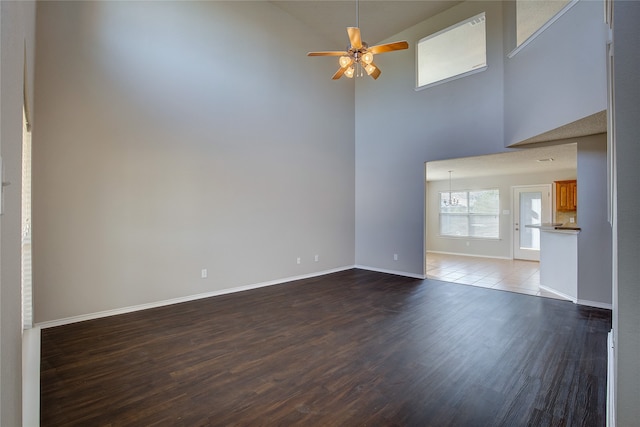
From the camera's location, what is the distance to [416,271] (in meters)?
5.82

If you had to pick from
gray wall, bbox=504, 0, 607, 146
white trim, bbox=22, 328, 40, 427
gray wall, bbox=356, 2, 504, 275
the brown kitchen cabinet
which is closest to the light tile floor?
gray wall, bbox=356, 2, 504, 275

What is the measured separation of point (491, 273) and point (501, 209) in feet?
10.1

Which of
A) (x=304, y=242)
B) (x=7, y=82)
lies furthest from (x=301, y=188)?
(x=7, y=82)

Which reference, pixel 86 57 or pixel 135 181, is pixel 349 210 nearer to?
pixel 135 181

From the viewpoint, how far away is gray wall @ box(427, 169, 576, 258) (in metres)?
7.98

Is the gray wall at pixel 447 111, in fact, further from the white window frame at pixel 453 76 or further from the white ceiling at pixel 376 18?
the white ceiling at pixel 376 18

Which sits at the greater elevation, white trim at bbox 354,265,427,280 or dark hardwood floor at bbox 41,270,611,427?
white trim at bbox 354,265,427,280

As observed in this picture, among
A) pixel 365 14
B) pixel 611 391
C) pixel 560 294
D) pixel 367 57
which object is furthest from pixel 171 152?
pixel 560 294

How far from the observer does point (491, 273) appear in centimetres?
634

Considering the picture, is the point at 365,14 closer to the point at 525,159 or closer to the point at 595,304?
the point at 525,159

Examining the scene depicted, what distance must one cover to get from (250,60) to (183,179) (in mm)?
2399

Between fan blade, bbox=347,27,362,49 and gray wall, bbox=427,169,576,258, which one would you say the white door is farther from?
fan blade, bbox=347,27,362,49

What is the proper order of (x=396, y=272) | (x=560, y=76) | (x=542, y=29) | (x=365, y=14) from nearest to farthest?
(x=560, y=76) → (x=542, y=29) → (x=365, y=14) → (x=396, y=272)

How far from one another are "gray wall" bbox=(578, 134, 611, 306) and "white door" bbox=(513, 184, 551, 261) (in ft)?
14.4
